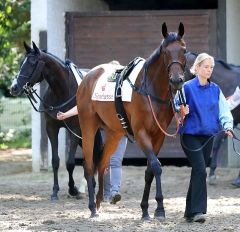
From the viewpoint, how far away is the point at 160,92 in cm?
807

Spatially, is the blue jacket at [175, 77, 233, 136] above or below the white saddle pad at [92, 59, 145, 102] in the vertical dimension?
below

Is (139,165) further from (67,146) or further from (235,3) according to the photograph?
(235,3)

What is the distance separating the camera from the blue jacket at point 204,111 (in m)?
7.66

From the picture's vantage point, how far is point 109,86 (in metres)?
8.70

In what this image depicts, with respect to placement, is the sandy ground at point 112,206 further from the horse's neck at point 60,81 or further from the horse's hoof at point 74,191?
the horse's neck at point 60,81

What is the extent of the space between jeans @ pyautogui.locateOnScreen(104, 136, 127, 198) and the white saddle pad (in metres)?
1.05

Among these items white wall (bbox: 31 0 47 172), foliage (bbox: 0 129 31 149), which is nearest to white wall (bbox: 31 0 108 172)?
white wall (bbox: 31 0 47 172)

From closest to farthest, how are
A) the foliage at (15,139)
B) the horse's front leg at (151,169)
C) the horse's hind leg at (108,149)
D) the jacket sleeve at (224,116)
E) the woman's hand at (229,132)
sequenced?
the woman's hand at (229,132), the jacket sleeve at (224,116), the horse's front leg at (151,169), the horse's hind leg at (108,149), the foliage at (15,139)

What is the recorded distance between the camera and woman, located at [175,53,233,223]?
25.2 ft

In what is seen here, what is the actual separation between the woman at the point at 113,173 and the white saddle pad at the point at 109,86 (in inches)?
33.0

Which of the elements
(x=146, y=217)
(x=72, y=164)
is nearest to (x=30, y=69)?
(x=72, y=164)

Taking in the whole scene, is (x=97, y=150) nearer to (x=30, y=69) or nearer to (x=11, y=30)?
(x=30, y=69)

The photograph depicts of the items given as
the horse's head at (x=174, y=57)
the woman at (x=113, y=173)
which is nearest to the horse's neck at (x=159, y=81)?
the horse's head at (x=174, y=57)

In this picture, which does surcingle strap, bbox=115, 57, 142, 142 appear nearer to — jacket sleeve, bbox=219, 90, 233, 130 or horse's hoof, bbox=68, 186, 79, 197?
jacket sleeve, bbox=219, 90, 233, 130
